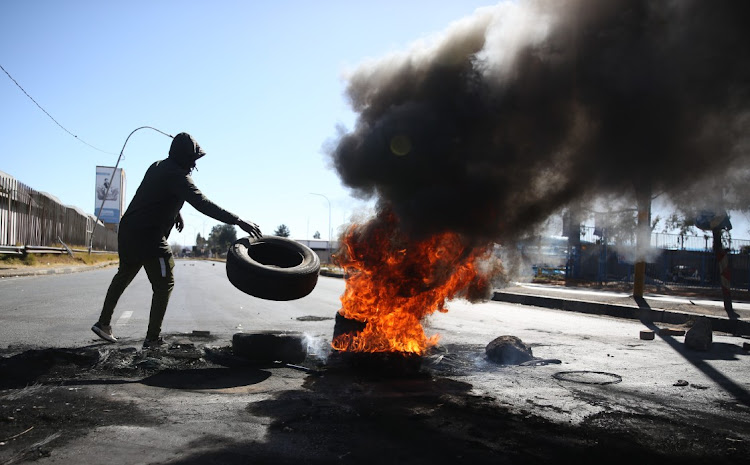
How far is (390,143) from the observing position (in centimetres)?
595

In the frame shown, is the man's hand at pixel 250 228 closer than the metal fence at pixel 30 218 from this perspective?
Yes

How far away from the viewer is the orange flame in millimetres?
5801

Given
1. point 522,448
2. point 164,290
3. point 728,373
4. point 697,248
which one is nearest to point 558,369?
point 728,373

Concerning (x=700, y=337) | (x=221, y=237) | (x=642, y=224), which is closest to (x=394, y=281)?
(x=700, y=337)

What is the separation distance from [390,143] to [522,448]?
139 inches

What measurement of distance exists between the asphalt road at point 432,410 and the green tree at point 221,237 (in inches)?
5548

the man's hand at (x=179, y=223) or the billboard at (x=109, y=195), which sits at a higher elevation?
the billboard at (x=109, y=195)

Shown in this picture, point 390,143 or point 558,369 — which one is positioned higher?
point 390,143

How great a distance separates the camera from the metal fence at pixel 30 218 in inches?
1031

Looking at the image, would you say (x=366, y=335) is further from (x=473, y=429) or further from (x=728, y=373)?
(x=728, y=373)

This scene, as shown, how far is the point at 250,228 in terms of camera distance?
6.03 metres

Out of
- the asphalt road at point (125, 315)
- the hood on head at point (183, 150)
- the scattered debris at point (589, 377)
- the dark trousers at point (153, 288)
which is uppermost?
the hood on head at point (183, 150)

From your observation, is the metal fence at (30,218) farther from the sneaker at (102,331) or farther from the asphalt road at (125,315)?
the sneaker at (102,331)

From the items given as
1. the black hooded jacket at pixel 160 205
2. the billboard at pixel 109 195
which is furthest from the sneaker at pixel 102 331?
the billboard at pixel 109 195
